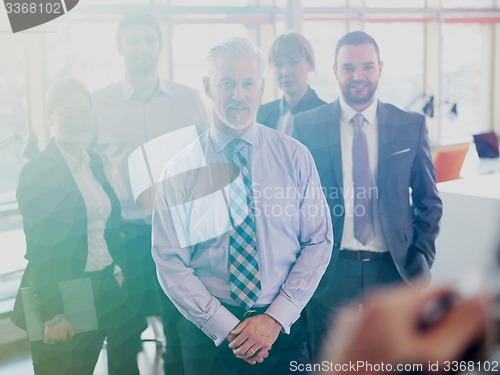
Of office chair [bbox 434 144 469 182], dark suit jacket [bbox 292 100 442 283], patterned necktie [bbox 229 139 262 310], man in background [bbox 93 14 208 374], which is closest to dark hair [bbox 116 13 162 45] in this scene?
man in background [bbox 93 14 208 374]

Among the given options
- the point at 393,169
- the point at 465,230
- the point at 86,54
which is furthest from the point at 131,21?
the point at 465,230

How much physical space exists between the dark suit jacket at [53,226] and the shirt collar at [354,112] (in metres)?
0.78

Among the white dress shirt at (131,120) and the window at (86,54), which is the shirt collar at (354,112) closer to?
the white dress shirt at (131,120)

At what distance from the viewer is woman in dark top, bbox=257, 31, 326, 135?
6.17 feet

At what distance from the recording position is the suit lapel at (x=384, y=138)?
1.95 meters

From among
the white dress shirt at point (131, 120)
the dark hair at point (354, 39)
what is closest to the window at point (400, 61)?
the dark hair at point (354, 39)

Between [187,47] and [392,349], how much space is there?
1125mm

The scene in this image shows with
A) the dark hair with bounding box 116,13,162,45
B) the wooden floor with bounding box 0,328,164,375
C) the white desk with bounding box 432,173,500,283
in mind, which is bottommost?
the wooden floor with bounding box 0,328,164,375

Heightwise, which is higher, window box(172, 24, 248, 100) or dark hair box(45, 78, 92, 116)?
window box(172, 24, 248, 100)

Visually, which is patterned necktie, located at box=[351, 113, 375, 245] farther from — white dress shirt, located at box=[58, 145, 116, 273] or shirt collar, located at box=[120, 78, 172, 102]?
white dress shirt, located at box=[58, 145, 116, 273]

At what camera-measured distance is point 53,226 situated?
180 centimetres

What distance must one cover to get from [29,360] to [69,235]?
0.41 m

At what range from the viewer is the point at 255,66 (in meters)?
1.83

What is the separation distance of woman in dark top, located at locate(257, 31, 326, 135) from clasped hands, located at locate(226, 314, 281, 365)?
2.02ft
